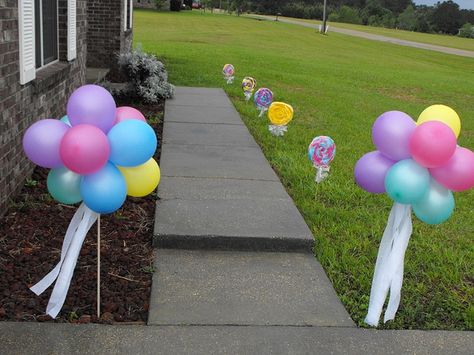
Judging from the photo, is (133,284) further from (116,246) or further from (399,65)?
(399,65)

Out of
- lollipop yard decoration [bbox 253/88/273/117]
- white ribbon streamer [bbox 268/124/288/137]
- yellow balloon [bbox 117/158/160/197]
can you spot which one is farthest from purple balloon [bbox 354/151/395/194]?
lollipop yard decoration [bbox 253/88/273/117]

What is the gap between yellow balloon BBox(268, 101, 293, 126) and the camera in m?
7.72

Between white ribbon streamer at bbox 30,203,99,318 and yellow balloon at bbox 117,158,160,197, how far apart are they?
301 millimetres

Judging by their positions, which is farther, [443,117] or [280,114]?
[280,114]

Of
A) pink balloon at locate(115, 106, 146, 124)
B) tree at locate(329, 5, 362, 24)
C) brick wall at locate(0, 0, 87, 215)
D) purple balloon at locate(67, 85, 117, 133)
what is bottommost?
tree at locate(329, 5, 362, 24)

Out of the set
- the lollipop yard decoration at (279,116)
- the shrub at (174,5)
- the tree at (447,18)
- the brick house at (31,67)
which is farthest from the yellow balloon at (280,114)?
the tree at (447,18)

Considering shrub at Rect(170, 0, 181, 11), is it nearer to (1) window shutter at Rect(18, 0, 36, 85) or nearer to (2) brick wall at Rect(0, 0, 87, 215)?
(2) brick wall at Rect(0, 0, 87, 215)

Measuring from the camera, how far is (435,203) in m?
3.16

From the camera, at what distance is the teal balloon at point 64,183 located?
3.02m

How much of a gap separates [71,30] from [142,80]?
119 inches

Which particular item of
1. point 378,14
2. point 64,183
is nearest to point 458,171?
point 64,183

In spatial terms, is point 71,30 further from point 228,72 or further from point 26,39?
point 228,72

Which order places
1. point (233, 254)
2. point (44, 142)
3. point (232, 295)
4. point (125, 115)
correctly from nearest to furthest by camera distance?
point (44, 142) < point (125, 115) < point (232, 295) < point (233, 254)

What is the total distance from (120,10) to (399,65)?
48.7 ft
